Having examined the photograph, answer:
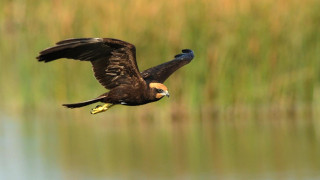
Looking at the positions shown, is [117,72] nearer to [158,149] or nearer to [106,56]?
[106,56]

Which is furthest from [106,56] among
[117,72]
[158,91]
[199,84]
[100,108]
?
[199,84]

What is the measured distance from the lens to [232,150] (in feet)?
56.9

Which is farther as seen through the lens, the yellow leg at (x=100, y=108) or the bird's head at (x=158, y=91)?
the yellow leg at (x=100, y=108)

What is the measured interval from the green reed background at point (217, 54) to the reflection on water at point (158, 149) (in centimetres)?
36

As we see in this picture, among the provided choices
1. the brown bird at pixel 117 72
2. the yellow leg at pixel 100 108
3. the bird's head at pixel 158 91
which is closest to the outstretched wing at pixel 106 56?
the brown bird at pixel 117 72

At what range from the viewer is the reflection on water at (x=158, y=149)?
627 inches

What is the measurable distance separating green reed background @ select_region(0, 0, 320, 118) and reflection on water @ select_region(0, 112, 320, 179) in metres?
0.36

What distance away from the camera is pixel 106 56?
11109 mm

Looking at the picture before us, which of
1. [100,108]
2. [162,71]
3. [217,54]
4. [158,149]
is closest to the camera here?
[100,108]

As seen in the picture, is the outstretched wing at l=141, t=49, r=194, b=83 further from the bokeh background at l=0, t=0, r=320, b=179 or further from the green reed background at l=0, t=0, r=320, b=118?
the green reed background at l=0, t=0, r=320, b=118

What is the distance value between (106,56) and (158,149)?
6455 millimetres

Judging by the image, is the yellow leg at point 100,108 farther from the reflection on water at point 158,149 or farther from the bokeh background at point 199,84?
the bokeh background at point 199,84

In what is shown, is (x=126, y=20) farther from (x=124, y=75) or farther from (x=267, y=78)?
(x=124, y=75)

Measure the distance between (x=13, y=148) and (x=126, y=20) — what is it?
3096 mm
